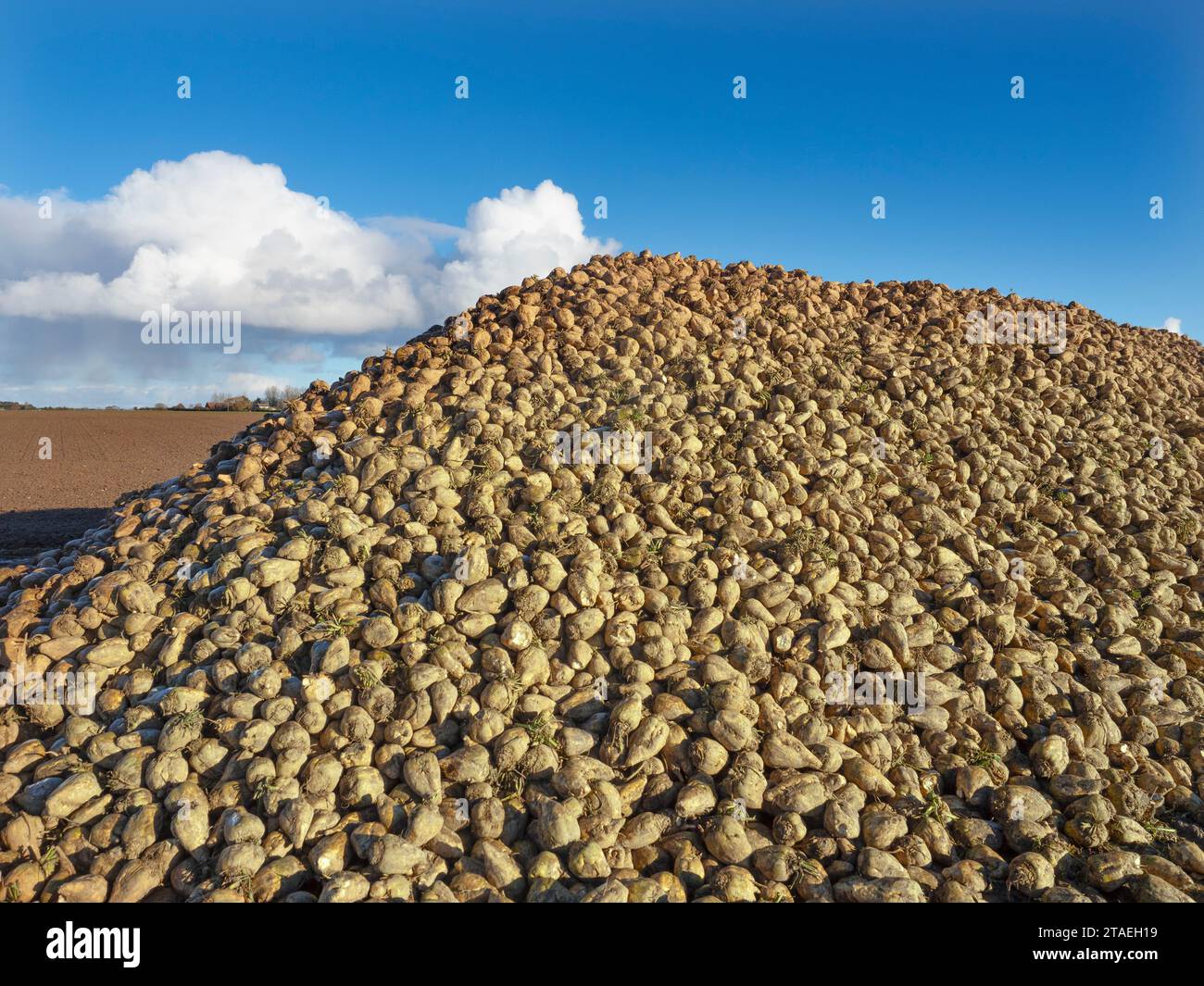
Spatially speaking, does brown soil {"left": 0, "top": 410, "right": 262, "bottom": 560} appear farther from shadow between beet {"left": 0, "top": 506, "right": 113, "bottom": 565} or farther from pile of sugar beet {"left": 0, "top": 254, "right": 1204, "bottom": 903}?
pile of sugar beet {"left": 0, "top": 254, "right": 1204, "bottom": 903}

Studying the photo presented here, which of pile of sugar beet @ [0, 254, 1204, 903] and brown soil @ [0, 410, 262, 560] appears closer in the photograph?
pile of sugar beet @ [0, 254, 1204, 903]

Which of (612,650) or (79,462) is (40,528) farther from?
(612,650)

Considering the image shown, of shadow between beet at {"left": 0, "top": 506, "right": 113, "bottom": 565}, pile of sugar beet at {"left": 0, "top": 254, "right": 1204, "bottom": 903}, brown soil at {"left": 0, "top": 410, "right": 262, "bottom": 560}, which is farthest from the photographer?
brown soil at {"left": 0, "top": 410, "right": 262, "bottom": 560}

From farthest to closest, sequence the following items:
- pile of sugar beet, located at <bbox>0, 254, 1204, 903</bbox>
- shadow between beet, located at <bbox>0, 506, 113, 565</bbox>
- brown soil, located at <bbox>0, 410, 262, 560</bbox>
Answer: brown soil, located at <bbox>0, 410, 262, 560</bbox>
shadow between beet, located at <bbox>0, 506, 113, 565</bbox>
pile of sugar beet, located at <bbox>0, 254, 1204, 903</bbox>

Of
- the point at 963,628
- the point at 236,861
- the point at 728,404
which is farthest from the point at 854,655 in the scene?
the point at 236,861

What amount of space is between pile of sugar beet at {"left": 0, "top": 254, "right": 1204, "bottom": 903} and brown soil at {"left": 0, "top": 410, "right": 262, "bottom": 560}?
6035mm

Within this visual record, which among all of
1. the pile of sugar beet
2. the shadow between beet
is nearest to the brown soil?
the shadow between beet

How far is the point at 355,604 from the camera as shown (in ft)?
14.9

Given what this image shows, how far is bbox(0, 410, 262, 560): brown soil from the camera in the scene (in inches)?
434

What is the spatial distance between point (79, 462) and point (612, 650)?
18443mm

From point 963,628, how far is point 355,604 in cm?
416

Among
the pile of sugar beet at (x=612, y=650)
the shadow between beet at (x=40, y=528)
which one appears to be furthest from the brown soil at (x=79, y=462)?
the pile of sugar beet at (x=612, y=650)

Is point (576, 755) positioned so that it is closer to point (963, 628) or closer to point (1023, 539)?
point (963, 628)

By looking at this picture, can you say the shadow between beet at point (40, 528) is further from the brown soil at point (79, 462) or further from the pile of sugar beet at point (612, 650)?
the pile of sugar beet at point (612, 650)
